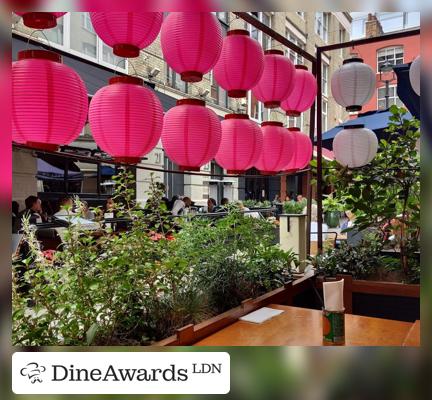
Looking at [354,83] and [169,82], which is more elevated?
[169,82]

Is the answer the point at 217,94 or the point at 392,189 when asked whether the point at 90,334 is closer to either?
the point at 392,189

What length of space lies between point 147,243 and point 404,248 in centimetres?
264

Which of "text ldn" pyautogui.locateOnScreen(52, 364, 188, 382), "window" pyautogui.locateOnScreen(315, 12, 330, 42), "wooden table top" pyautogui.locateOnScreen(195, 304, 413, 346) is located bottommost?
"wooden table top" pyautogui.locateOnScreen(195, 304, 413, 346)

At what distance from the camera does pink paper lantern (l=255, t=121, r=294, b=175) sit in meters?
3.38

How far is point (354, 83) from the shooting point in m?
3.99

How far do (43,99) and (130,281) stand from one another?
97 centimetres

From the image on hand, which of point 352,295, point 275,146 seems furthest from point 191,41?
point 352,295

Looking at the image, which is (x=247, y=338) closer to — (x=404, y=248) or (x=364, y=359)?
(x=364, y=359)

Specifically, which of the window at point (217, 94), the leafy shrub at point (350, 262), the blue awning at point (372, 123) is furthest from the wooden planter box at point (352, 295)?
the window at point (217, 94)

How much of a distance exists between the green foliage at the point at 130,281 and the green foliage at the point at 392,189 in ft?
5.77

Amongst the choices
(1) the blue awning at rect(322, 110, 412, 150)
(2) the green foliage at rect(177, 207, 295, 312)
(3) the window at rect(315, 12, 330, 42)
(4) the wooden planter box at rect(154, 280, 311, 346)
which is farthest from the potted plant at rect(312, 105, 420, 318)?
(3) the window at rect(315, 12, 330, 42)

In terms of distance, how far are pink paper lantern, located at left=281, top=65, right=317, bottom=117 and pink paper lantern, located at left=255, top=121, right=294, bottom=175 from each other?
20.6 inches

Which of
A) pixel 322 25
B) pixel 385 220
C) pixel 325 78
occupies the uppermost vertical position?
pixel 322 25

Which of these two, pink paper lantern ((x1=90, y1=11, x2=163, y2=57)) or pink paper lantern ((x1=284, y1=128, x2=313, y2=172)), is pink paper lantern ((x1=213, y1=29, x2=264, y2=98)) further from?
pink paper lantern ((x1=284, y1=128, x2=313, y2=172))
